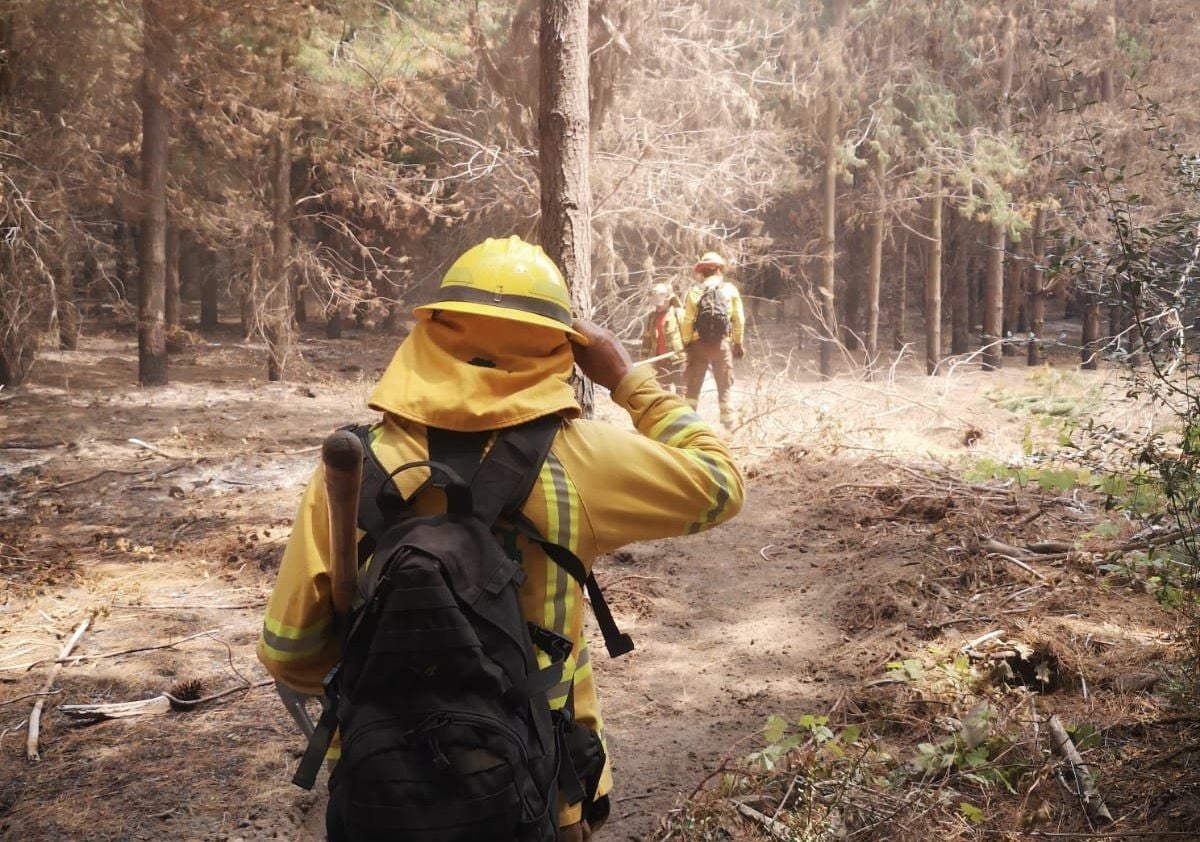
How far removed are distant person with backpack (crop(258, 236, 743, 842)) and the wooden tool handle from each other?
39mm

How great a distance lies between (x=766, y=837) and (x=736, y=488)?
1.94 meters

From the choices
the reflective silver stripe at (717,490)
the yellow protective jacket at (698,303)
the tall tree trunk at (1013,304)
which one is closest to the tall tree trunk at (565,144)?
the reflective silver stripe at (717,490)

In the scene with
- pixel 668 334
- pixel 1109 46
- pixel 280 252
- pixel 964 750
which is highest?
pixel 1109 46

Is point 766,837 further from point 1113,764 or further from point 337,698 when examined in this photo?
point 337,698

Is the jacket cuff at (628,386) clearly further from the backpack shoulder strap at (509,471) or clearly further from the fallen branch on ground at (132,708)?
the fallen branch on ground at (132,708)

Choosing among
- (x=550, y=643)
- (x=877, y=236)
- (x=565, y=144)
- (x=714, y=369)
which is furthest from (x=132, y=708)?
(x=877, y=236)

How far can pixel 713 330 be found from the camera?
472 inches

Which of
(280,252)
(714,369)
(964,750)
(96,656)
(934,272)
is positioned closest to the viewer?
(964,750)

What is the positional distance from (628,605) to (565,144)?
3.43m

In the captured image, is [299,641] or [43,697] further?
[43,697]

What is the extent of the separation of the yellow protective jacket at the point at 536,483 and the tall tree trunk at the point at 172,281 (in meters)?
19.0

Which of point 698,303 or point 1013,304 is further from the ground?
point 698,303

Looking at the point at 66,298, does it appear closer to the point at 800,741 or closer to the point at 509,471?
the point at 800,741

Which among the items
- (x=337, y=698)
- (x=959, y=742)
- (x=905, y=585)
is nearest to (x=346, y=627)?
(x=337, y=698)
